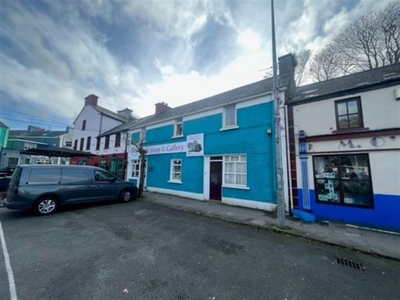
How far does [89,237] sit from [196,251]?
3192mm

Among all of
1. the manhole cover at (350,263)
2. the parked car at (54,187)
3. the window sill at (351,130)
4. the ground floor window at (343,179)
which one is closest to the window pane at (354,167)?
the ground floor window at (343,179)

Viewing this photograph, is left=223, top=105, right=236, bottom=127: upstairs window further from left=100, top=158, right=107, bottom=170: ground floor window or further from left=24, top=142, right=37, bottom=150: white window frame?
left=24, top=142, right=37, bottom=150: white window frame

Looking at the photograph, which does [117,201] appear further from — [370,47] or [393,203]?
[370,47]

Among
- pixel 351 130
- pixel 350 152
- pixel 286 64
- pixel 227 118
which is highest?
pixel 286 64

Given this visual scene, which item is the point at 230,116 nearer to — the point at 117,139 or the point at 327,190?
the point at 327,190

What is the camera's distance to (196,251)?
434 centimetres

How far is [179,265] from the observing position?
12.1 feet

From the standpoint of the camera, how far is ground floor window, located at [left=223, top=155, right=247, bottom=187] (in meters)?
9.15

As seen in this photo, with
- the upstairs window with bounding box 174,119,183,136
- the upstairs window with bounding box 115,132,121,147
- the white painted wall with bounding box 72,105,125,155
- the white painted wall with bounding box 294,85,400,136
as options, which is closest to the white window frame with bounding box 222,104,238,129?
the white painted wall with bounding box 294,85,400,136

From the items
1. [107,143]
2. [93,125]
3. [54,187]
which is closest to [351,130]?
[54,187]

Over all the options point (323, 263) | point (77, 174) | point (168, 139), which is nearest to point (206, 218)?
point (323, 263)

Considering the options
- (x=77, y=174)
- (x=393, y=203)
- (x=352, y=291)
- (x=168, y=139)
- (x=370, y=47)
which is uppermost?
(x=370, y=47)

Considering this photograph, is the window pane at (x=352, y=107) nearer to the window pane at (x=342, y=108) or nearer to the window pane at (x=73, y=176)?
the window pane at (x=342, y=108)

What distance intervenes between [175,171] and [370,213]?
1005 cm
